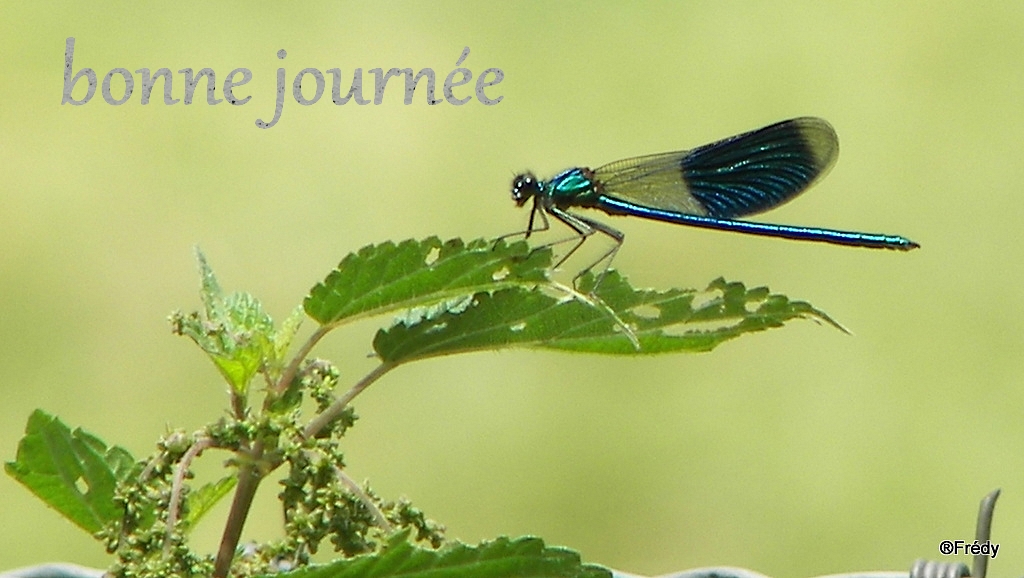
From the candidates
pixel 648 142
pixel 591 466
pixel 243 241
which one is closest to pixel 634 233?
pixel 648 142

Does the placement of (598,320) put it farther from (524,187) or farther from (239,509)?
(524,187)

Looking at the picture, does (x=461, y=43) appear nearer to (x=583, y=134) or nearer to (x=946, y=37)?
(x=583, y=134)

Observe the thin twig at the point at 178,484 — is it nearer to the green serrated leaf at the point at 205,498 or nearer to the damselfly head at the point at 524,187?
the green serrated leaf at the point at 205,498

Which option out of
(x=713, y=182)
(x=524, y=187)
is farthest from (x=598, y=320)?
(x=713, y=182)

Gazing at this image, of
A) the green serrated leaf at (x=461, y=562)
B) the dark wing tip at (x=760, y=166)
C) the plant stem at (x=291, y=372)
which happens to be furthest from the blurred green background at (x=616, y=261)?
the green serrated leaf at (x=461, y=562)

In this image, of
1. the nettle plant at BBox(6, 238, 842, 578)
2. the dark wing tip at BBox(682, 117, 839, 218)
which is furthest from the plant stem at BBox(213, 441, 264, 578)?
the dark wing tip at BBox(682, 117, 839, 218)
